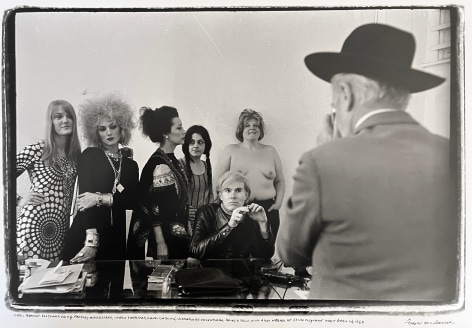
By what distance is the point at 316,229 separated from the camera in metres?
1.31

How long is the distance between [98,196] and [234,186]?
45 cm

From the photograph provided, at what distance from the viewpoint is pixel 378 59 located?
4.39 feet

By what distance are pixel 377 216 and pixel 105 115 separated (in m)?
0.94

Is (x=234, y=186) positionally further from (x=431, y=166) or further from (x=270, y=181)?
(x=431, y=166)

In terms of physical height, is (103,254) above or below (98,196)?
below

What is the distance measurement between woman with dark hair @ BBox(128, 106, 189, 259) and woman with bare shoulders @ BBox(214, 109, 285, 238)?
0.51ft

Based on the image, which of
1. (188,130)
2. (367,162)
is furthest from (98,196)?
(367,162)

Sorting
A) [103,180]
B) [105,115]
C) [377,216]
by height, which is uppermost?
[105,115]

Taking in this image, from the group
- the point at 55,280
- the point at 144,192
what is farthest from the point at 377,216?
the point at 55,280

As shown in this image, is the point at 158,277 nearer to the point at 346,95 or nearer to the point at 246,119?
the point at 246,119

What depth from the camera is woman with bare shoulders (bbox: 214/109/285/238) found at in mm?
1347

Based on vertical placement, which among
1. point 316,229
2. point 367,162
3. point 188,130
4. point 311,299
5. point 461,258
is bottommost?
point 311,299

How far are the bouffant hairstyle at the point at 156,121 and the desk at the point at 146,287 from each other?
1.36ft
